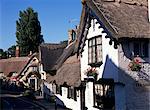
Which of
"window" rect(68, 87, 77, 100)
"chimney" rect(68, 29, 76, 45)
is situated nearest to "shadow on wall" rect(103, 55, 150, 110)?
"window" rect(68, 87, 77, 100)

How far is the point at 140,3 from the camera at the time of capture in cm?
2247

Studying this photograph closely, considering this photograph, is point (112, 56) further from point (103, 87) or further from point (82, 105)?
point (82, 105)

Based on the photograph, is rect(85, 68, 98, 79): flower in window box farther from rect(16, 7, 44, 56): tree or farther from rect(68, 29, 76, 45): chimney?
rect(16, 7, 44, 56): tree

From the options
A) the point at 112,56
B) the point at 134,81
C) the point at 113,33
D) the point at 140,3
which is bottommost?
the point at 134,81

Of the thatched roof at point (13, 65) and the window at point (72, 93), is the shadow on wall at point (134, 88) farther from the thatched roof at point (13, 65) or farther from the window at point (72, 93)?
the thatched roof at point (13, 65)

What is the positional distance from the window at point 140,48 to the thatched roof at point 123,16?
69 centimetres

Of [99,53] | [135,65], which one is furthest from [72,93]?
[135,65]

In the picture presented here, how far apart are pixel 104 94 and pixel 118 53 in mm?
3209

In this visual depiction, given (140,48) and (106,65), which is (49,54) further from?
(140,48)

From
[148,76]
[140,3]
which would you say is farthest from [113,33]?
[140,3]

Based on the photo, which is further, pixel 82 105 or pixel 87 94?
pixel 82 105

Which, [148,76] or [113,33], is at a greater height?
[113,33]

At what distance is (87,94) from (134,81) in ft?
17.7

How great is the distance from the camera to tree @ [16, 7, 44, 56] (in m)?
79.9
